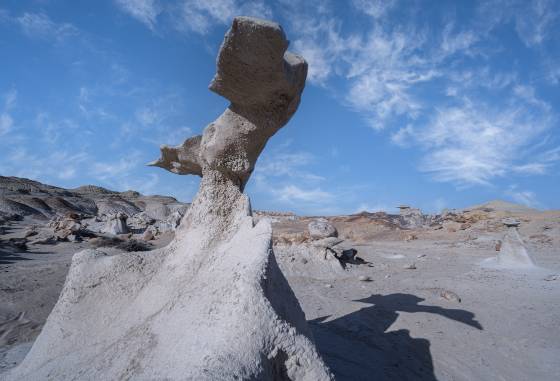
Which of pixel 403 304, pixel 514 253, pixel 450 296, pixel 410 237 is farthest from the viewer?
pixel 410 237

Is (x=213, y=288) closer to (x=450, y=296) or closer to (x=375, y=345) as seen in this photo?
(x=375, y=345)

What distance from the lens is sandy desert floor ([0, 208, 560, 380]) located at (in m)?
3.47

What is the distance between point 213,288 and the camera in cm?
223

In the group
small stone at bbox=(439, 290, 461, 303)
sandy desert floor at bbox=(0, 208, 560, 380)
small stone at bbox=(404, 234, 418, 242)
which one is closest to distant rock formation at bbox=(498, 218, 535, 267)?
sandy desert floor at bbox=(0, 208, 560, 380)

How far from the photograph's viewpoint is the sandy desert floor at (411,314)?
347 cm

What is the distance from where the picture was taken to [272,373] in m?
1.81

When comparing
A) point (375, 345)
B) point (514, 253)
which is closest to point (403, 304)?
point (375, 345)

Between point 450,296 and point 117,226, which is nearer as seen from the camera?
point 450,296

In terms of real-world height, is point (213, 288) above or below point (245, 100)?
below

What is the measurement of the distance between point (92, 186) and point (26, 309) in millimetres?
49236

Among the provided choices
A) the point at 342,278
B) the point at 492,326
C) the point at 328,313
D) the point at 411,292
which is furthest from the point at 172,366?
the point at 342,278

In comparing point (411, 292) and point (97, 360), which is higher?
point (411, 292)

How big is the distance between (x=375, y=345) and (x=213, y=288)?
230 centimetres

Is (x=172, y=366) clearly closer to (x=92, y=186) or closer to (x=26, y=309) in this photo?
(x=26, y=309)
